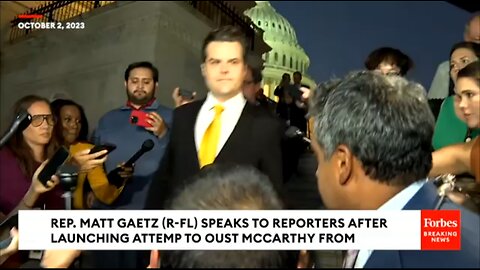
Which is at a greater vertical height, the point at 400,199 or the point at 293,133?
the point at 293,133

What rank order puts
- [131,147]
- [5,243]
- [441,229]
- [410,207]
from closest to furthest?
[410,207] → [441,229] → [5,243] → [131,147]

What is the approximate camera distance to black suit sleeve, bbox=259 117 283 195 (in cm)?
114

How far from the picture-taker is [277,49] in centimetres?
129

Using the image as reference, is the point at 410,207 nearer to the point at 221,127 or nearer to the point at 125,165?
the point at 221,127

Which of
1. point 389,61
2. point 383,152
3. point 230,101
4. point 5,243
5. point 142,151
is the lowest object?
point 5,243

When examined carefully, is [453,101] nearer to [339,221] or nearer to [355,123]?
[339,221]

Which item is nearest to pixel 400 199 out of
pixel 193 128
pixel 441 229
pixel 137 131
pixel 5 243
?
pixel 441 229

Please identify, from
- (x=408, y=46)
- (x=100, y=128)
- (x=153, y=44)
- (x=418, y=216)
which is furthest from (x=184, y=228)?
(x=408, y=46)

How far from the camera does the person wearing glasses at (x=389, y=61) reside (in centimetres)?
127

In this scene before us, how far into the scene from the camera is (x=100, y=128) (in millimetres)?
1270

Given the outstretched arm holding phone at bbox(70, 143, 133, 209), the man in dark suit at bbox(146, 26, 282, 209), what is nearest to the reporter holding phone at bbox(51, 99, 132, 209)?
the outstretched arm holding phone at bbox(70, 143, 133, 209)

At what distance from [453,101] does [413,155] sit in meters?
0.52

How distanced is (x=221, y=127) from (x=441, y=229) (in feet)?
1.60

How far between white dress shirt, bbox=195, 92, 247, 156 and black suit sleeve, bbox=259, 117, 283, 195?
7cm
